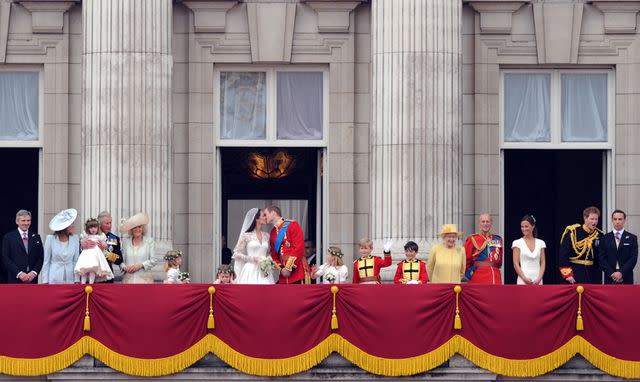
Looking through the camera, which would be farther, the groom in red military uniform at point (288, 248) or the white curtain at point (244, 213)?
the white curtain at point (244, 213)

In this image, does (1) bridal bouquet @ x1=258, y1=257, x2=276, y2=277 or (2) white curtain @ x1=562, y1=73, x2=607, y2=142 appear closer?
(1) bridal bouquet @ x1=258, y1=257, x2=276, y2=277

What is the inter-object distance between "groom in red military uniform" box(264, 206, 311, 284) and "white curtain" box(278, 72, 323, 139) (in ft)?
15.0

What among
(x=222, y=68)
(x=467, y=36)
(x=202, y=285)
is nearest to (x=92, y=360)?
(x=202, y=285)

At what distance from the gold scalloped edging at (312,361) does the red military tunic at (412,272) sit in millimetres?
1834

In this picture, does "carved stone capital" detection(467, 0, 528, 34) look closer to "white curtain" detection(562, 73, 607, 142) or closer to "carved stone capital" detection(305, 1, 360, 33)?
"white curtain" detection(562, 73, 607, 142)

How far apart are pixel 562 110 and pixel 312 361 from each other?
8.75 m

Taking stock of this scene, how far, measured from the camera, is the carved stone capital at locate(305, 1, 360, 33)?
37.5m

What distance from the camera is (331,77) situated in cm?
3753

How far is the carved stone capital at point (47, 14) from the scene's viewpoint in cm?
3738

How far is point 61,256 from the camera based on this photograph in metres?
32.7

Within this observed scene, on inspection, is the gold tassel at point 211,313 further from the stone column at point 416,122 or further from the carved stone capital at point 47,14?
the carved stone capital at point 47,14

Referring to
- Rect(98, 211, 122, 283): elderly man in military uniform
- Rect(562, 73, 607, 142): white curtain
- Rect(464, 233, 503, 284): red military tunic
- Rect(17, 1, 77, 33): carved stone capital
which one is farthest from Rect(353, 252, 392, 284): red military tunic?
Rect(17, 1, 77, 33): carved stone capital

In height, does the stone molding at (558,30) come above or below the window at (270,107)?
above

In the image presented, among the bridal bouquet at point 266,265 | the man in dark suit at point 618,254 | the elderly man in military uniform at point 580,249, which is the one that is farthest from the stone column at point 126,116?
the man in dark suit at point 618,254
